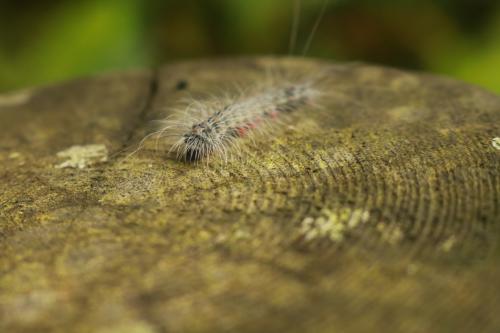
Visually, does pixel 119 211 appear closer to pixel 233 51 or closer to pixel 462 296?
pixel 462 296

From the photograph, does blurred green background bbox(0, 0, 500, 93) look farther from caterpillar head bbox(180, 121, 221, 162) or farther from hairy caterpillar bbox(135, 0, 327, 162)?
caterpillar head bbox(180, 121, 221, 162)

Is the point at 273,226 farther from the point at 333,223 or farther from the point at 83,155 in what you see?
the point at 83,155

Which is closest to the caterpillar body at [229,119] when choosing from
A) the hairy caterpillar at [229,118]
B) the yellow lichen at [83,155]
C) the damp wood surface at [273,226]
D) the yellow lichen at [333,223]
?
the hairy caterpillar at [229,118]

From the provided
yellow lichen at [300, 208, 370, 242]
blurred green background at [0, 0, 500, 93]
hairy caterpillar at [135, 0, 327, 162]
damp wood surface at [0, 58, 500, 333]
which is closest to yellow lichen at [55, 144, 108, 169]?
damp wood surface at [0, 58, 500, 333]

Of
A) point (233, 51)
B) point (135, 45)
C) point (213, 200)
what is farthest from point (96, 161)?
point (233, 51)

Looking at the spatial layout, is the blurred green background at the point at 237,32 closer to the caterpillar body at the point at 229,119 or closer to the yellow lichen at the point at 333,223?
the caterpillar body at the point at 229,119
